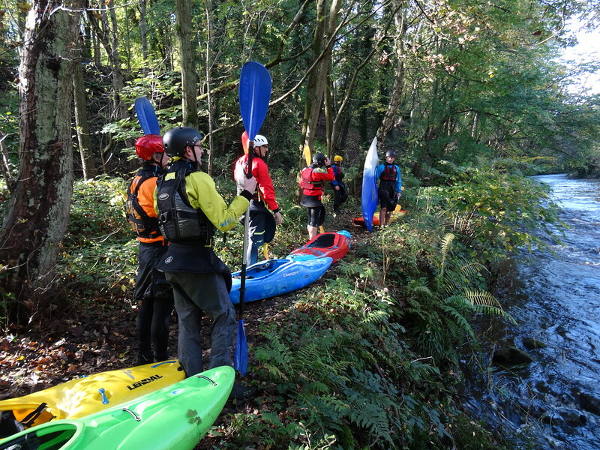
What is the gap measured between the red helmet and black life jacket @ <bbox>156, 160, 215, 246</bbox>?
0.65 metres

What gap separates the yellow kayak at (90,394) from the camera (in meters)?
2.06

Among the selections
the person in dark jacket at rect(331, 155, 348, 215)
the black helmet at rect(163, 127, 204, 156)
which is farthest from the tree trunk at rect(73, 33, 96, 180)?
the black helmet at rect(163, 127, 204, 156)

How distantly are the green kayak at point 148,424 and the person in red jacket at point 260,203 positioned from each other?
2.33m

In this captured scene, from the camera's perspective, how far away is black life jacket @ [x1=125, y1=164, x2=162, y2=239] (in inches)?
112

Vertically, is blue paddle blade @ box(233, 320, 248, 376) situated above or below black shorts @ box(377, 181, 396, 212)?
below

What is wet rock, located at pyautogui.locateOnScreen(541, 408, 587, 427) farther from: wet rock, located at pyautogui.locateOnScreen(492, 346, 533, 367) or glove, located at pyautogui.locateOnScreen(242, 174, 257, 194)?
glove, located at pyautogui.locateOnScreen(242, 174, 257, 194)

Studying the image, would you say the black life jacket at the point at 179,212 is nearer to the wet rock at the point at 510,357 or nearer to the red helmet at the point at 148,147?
the red helmet at the point at 148,147

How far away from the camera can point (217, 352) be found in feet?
8.16

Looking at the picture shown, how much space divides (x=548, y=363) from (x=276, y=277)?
4.19m

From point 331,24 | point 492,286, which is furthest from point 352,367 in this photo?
point 331,24

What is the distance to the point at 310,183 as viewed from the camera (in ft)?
20.1

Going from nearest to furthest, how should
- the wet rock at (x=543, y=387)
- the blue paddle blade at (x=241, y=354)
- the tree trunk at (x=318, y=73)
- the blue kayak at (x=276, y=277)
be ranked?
1. the blue paddle blade at (x=241, y=354)
2. the blue kayak at (x=276, y=277)
3. the wet rock at (x=543, y=387)
4. the tree trunk at (x=318, y=73)

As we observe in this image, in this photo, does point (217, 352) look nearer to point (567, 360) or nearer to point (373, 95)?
point (567, 360)

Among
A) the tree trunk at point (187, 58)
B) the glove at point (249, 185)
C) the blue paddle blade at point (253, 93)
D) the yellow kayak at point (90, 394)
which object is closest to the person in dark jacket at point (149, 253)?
the yellow kayak at point (90, 394)
